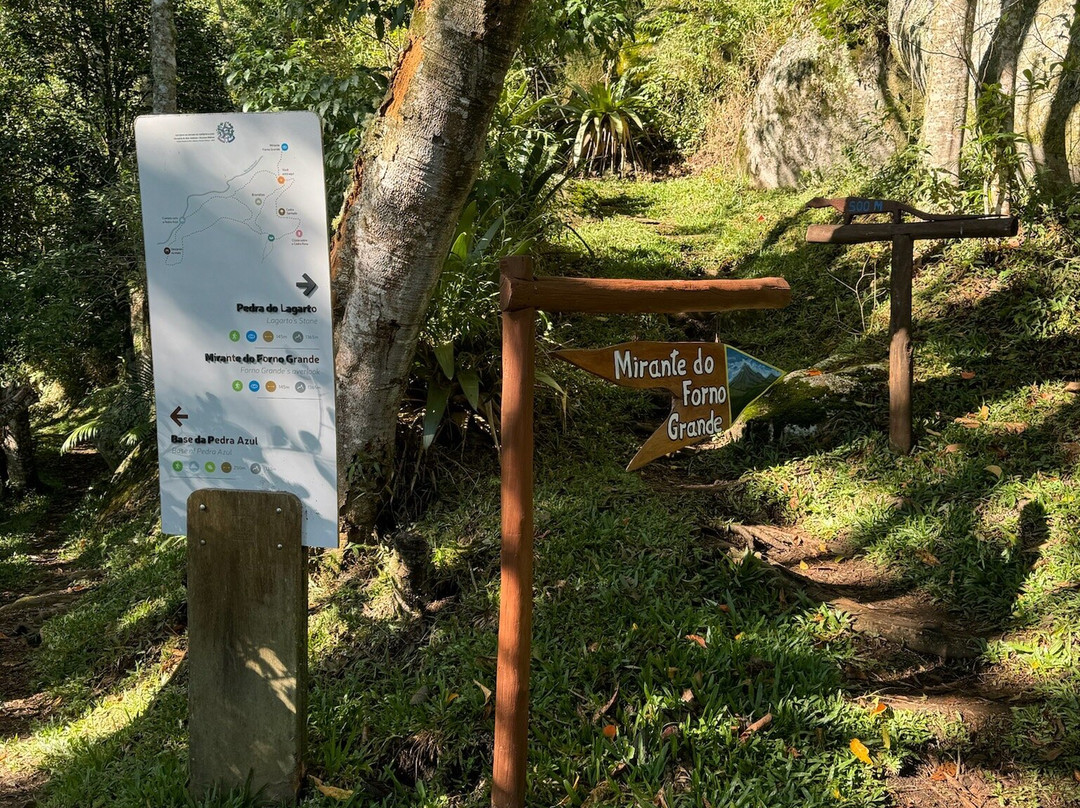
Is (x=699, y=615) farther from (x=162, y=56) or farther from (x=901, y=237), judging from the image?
(x=162, y=56)

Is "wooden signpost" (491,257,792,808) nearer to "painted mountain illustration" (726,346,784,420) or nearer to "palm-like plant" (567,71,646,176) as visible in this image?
"painted mountain illustration" (726,346,784,420)

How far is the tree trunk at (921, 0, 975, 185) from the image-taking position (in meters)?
6.27

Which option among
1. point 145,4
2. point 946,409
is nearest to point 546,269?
point 946,409

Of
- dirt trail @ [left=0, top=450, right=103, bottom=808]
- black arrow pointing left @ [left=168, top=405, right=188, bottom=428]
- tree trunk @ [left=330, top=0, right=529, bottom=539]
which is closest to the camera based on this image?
black arrow pointing left @ [left=168, top=405, right=188, bottom=428]

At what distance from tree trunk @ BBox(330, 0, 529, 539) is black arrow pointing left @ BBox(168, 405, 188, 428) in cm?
105

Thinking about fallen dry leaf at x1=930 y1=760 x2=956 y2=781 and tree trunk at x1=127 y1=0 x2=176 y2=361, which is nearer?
fallen dry leaf at x1=930 y1=760 x2=956 y2=781

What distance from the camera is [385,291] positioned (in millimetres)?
3635

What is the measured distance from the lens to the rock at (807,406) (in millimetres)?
5297

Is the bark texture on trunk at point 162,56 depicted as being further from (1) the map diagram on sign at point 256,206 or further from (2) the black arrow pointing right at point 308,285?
(2) the black arrow pointing right at point 308,285

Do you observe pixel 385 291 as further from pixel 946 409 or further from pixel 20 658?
pixel 946 409

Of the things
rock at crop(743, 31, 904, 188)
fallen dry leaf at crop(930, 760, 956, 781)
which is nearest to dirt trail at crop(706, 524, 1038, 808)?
fallen dry leaf at crop(930, 760, 956, 781)

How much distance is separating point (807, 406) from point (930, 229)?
1271 millimetres

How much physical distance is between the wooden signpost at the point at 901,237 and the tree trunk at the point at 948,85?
1.96m

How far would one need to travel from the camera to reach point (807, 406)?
17.6 feet
